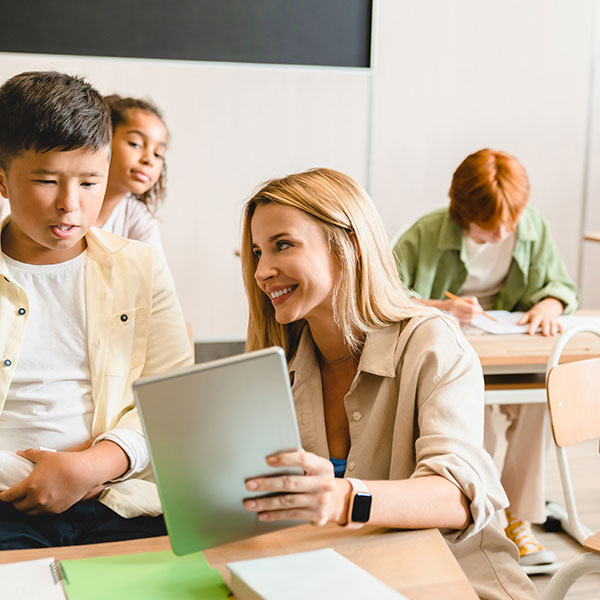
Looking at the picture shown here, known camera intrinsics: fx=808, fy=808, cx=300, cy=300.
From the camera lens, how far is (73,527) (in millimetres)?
1229

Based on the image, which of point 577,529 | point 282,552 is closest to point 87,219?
point 282,552

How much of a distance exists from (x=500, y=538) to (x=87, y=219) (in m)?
0.82

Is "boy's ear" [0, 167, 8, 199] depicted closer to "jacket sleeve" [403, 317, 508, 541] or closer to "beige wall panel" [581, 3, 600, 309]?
"jacket sleeve" [403, 317, 508, 541]

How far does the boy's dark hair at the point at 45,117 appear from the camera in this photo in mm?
1257

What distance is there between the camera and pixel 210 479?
91cm

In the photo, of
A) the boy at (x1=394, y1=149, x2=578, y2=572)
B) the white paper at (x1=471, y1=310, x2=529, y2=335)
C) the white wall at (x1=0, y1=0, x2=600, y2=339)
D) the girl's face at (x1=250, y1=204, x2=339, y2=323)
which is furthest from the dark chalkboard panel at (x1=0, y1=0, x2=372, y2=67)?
the girl's face at (x1=250, y1=204, x2=339, y2=323)

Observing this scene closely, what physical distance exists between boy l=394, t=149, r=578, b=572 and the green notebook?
1.68 meters

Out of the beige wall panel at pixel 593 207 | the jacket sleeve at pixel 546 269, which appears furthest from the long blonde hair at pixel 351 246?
the beige wall panel at pixel 593 207

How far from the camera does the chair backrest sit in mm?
1578

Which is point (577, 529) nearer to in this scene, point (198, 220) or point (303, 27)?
point (198, 220)

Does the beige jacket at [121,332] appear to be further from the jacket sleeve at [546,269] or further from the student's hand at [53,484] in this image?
the jacket sleeve at [546,269]

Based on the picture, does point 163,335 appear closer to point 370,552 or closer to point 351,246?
point 351,246

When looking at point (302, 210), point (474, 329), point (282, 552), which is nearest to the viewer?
point (282, 552)

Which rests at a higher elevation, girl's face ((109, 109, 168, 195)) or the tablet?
girl's face ((109, 109, 168, 195))
